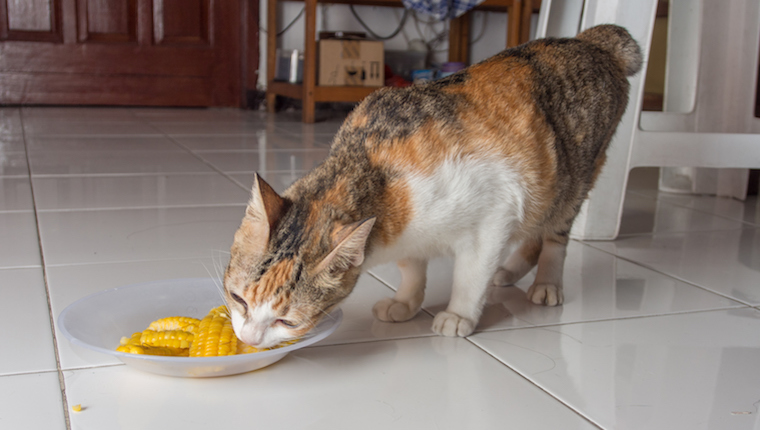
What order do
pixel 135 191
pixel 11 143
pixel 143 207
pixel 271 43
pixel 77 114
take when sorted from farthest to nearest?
1. pixel 271 43
2. pixel 77 114
3. pixel 11 143
4. pixel 135 191
5. pixel 143 207

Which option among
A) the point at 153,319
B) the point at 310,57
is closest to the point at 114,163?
the point at 310,57

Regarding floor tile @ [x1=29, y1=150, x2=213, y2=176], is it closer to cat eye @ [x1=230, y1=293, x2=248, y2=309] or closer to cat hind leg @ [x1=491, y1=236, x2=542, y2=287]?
cat hind leg @ [x1=491, y1=236, x2=542, y2=287]

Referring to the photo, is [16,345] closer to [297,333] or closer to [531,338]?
[297,333]

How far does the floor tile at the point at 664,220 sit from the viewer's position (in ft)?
7.93

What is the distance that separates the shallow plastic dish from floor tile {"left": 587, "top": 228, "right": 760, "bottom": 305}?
110cm

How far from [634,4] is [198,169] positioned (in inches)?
75.9

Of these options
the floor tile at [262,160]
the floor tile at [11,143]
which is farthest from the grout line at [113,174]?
the floor tile at [11,143]

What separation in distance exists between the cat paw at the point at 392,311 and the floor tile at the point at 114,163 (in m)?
1.75

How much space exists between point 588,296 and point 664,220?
103 cm

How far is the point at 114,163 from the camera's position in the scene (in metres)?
3.12

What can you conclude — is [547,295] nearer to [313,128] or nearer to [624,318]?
[624,318]

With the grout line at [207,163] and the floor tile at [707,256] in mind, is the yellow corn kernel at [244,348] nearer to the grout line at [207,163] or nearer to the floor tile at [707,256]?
the floor tile at [707,256]

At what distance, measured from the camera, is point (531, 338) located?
141cm

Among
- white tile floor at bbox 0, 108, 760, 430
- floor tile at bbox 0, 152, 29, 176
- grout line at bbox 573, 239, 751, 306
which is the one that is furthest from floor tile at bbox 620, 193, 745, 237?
floor tile at bbox 0, 152, 29, 176
